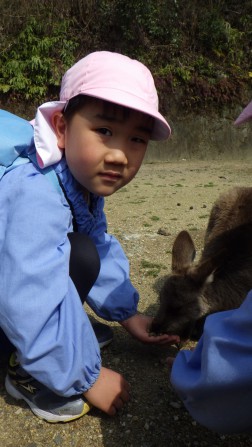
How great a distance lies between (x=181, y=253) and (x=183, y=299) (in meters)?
0.33

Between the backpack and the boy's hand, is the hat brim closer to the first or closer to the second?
the backpack

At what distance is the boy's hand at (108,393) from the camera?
1772mm

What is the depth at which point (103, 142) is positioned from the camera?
5.52ft

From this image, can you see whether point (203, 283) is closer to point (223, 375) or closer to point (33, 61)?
point (223, 375)

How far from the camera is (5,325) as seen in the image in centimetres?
157

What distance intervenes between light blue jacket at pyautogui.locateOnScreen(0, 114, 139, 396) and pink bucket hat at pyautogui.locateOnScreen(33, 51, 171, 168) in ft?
0.27

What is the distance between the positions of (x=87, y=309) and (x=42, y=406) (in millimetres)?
968

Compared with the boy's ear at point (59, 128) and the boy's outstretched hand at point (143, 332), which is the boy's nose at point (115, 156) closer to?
the boy's ear at point (59, 128)

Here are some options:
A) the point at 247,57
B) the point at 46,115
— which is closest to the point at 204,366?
the point at 46,115

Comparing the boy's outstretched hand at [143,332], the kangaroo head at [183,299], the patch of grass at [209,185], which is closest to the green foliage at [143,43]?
the patch of grass at [209,185]

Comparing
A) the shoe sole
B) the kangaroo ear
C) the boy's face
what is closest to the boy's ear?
the boy's face

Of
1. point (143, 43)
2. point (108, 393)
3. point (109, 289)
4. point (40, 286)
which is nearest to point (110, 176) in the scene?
point (40, 286)

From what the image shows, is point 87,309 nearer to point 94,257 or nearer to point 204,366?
Answer: point 94,257

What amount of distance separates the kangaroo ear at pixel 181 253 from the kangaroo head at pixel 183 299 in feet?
0.10
